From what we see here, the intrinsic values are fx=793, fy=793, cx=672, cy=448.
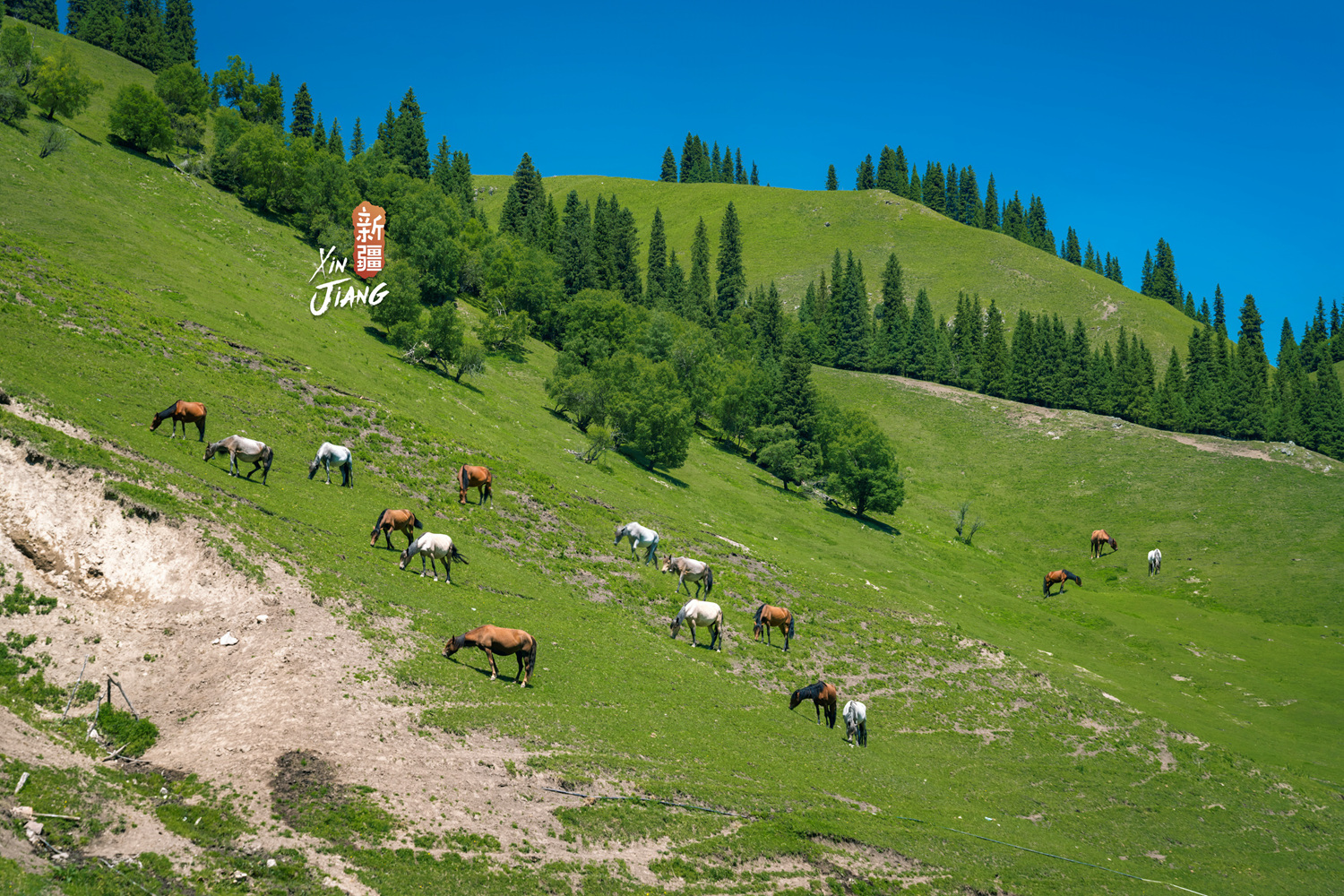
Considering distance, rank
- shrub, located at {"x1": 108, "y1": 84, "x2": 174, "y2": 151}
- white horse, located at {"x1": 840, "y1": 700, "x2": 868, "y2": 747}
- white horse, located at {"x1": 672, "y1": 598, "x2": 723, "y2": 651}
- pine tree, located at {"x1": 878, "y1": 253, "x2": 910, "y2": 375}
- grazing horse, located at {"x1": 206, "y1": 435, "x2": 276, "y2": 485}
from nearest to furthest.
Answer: white horse, located at {"x1": 840, "y1": 700, "x2": 868, "y2": 747}
grazing horse, located at {"x1": 206, "y1": 435, "x2": 276, "y2": 485}
white horse, located at {"x1": 672, "y1": 598, "x2": 723, "y2": 651}
shrub, located at {"x1": 108, "y1": 84, "x2": 174, "y2": 151}
pine tree, located at {"x1": 878, "y1": 253, "x2": 910, "y2": 375}

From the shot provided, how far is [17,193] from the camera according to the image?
Result: 183 feet

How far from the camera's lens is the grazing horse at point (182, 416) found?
30.6m

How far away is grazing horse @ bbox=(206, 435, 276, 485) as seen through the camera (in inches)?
1197

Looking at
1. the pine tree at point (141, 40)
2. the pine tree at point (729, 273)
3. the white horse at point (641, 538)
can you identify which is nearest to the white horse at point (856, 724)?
the white horse at point (641, 538)

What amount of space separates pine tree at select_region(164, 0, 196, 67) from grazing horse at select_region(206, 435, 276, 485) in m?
131

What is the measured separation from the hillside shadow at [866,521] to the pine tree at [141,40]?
123347 mm

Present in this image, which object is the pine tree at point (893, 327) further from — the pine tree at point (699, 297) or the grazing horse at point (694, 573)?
the grazing horse at point (694, 573)

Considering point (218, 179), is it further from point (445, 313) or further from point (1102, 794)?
point (1102, 794)

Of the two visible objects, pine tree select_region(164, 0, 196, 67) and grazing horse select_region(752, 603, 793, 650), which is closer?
grazing horse select_region(752, 603, 793, 650)

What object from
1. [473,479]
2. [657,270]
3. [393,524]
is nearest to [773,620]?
[473,479]

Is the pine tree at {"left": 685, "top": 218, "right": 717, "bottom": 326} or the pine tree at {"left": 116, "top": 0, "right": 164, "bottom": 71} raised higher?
the pine tree at {"left": 116, "top": 0, "right": 164, "bottom": 71}

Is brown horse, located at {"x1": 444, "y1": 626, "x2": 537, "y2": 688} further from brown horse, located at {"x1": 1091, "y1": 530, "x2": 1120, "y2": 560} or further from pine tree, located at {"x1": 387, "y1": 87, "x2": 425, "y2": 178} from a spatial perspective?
pine tree, located at {"x1": 387, "y1": 87, "x2": 425, "y2": 178}

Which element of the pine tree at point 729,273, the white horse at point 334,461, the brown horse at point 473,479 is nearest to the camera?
the white horse at point 334,461

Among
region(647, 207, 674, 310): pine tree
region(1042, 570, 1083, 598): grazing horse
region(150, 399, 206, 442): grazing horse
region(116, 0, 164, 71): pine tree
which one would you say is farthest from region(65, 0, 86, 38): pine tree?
region(1042, 570, 1083, 598): grazing horse
